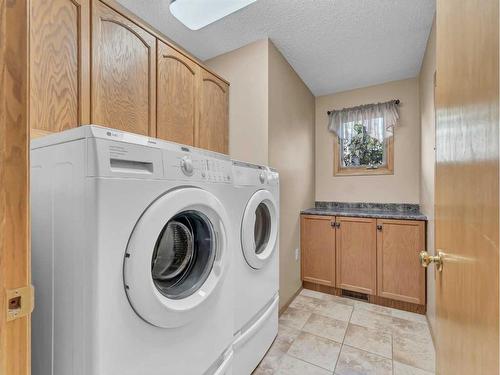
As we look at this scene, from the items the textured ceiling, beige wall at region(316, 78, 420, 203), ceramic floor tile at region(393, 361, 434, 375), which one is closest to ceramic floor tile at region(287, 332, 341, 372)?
ceramic floor tile at region(393, 361, 434, 375)

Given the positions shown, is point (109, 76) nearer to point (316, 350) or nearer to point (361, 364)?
point (316, 350)

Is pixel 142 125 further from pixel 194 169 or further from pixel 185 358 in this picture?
pixel 185 358

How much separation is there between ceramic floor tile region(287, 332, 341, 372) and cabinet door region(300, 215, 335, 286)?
0.81 metres

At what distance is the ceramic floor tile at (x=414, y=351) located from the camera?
1519 mm

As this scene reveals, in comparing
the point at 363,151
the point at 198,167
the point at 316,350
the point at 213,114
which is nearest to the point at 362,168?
the point at 363,151

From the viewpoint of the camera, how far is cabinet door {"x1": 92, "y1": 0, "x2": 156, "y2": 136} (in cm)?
118

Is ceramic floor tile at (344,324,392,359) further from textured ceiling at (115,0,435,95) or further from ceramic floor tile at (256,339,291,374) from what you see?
textured ceiling at (115,0,435,95)

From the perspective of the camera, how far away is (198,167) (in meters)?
0.94

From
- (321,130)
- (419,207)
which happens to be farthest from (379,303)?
(321,130)

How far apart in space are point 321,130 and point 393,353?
2.38 m

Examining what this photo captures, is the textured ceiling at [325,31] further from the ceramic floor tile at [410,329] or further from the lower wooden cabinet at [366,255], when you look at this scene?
the ceramic floor tile at [410,329]

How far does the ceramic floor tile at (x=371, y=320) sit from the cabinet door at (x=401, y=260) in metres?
0.22

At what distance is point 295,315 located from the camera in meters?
2.10

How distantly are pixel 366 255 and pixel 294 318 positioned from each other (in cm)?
91
